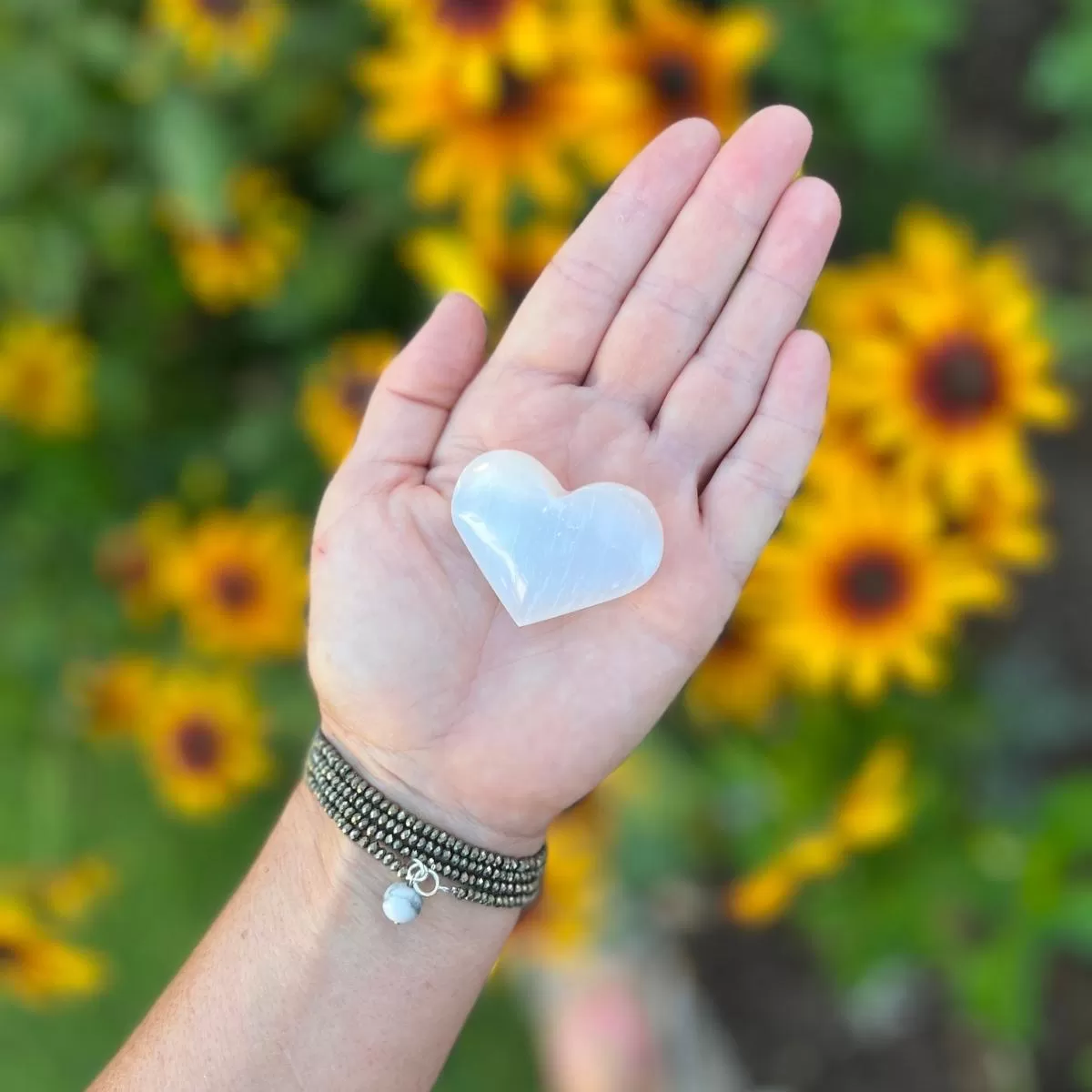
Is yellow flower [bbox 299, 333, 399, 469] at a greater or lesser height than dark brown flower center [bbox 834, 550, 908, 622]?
greater

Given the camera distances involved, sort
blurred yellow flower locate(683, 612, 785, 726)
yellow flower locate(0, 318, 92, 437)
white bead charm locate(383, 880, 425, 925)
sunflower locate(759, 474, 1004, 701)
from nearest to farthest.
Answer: white bead charm locate(383, 880, 425, 925) < sunflower locate(759, 474, 1004, 701) < blurred yellow flower locate(683, 612, 785, 726) < yellow flower locate(0, 318, 92, 437)

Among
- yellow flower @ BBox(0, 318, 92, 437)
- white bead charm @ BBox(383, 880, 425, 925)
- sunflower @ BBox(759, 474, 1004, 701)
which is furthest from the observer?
yellow flower @ BBox(0, 318, 92, 437)

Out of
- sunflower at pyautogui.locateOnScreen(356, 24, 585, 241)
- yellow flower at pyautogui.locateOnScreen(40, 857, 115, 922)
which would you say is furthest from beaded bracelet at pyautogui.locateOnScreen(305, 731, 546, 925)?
sunflower at pyautogui.locateOnScreen(356, 24, 585, 241)

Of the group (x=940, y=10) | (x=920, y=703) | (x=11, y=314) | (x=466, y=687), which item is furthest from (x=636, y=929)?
(x=940, y=10)

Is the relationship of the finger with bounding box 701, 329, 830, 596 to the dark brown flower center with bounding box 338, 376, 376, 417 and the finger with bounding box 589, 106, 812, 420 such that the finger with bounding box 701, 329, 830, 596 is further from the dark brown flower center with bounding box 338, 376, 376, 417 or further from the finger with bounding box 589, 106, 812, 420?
Answer: the dark brown flower center with bounding box 338, 376, 376, 417

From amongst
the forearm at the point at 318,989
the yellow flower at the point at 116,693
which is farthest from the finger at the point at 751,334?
the yellow flower at the point at 116,693

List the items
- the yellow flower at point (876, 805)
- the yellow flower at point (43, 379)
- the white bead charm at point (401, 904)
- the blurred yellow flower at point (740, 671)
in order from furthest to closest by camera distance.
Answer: the yellow flower at point (43, 379) < the blurred yellow flower at point (740, 671) < the yellow flower at point (876, 805) < the white bead charm at point (401, 904)

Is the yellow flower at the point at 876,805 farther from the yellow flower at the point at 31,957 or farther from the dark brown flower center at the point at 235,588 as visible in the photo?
the yellow flower at the point at 31,957
